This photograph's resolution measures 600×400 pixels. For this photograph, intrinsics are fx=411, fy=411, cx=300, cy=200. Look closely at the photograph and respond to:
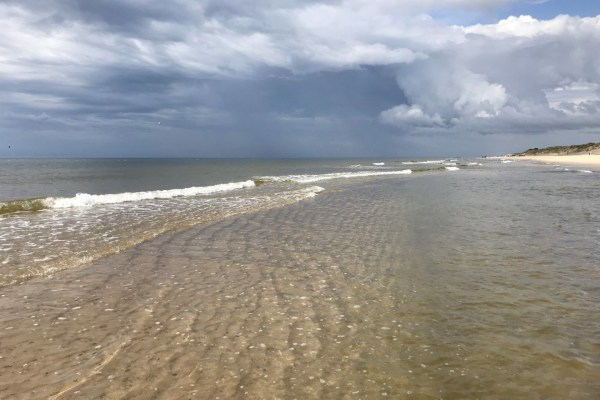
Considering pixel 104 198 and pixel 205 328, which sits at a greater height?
pixel 104 198

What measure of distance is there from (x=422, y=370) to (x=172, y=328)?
4.29 m

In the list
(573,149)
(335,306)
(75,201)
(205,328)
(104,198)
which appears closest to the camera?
(205,328)

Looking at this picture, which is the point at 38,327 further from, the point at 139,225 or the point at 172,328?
the point at 139,225

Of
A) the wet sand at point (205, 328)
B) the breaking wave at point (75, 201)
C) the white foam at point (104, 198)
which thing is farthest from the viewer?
the white foam at point (104, 198)

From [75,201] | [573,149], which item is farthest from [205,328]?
[573,149]

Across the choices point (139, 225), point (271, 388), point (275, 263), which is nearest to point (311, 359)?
point (271, 388)

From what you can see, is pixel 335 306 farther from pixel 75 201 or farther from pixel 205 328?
pixel 75 201

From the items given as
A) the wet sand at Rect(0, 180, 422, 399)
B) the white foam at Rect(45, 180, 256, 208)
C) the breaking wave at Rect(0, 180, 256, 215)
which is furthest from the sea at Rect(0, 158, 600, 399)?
the white foam at Rect(45, 180, 256, 208)

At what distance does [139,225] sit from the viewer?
1856cm

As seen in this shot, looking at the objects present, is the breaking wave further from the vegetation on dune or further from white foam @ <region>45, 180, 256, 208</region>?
the vegetation on dune

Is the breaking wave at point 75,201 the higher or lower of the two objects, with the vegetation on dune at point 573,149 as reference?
lower

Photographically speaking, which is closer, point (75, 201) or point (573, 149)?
point (75, 201)

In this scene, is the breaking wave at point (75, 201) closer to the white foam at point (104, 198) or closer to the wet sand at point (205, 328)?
the white foam at point (104, 198)

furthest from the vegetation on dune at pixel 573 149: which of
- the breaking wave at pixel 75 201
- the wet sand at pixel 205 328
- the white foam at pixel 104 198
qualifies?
the wet sand at pixel 205 328
